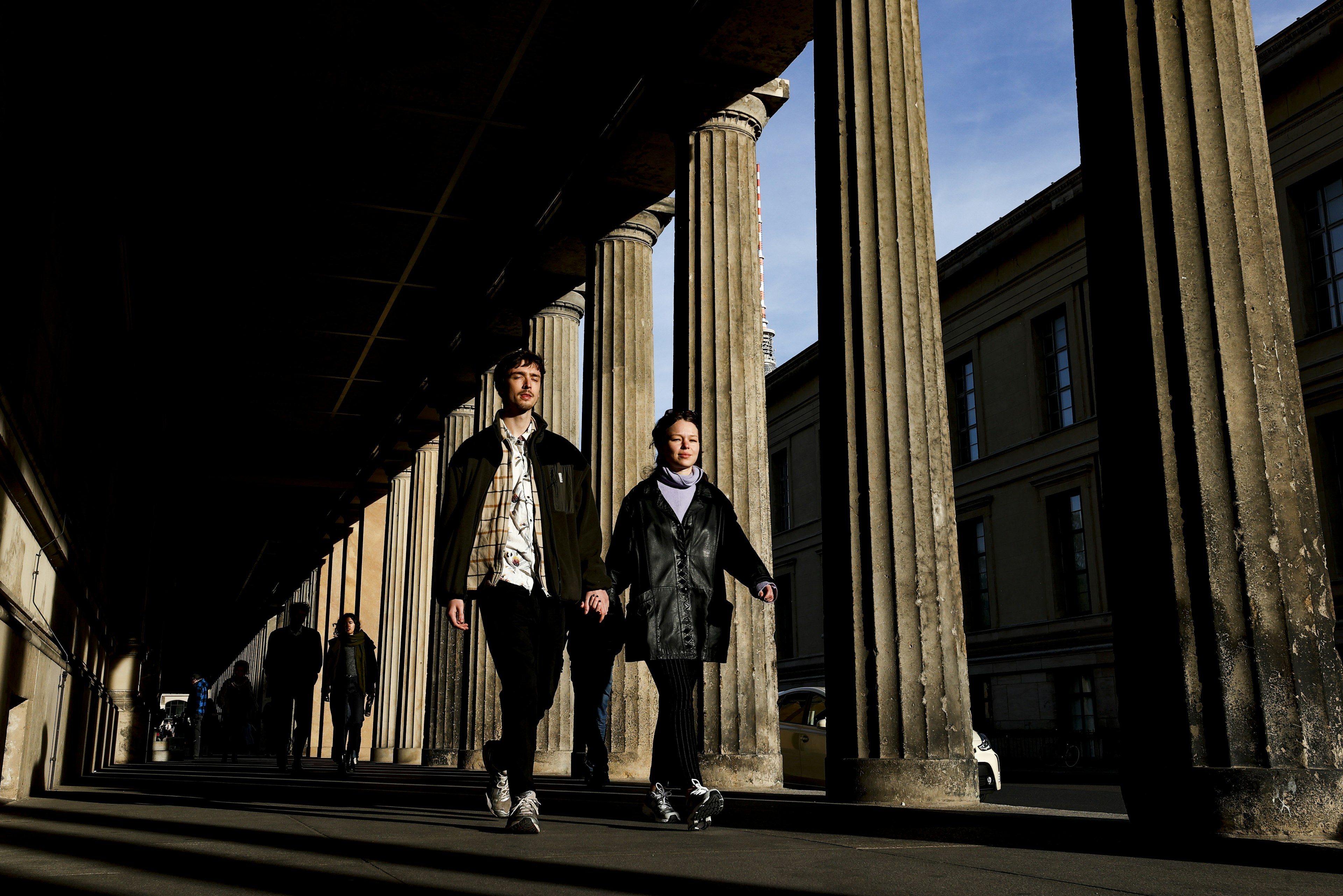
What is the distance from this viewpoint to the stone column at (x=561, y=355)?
52.0 ft

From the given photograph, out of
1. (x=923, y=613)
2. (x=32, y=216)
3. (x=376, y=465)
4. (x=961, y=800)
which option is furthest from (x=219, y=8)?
(x=376, y=465)

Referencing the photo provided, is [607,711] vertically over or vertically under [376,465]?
under

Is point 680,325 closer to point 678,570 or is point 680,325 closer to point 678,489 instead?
point 678,489

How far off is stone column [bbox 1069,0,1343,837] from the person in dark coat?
22.7m

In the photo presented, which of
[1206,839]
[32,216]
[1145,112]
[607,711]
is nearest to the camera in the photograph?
[1206,839]

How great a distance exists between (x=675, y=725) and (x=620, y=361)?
7.83m

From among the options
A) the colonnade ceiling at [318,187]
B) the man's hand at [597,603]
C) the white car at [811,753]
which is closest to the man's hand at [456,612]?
the man's hand at [597,603]

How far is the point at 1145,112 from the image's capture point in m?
4.93

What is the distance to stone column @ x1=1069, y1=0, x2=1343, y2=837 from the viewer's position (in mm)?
4199

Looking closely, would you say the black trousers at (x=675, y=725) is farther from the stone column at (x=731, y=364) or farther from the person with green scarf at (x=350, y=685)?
the person with green scarf at (x=350, y=685)

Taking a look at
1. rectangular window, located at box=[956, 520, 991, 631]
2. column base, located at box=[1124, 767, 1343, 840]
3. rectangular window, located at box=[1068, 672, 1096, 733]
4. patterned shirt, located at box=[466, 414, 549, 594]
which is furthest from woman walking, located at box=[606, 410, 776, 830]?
rectangular window, located at box=[956, 520, 991, 631]

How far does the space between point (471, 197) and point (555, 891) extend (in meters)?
12.7

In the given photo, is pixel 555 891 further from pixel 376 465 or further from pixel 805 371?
pixel 805 371

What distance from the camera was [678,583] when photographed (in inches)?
→ 226
